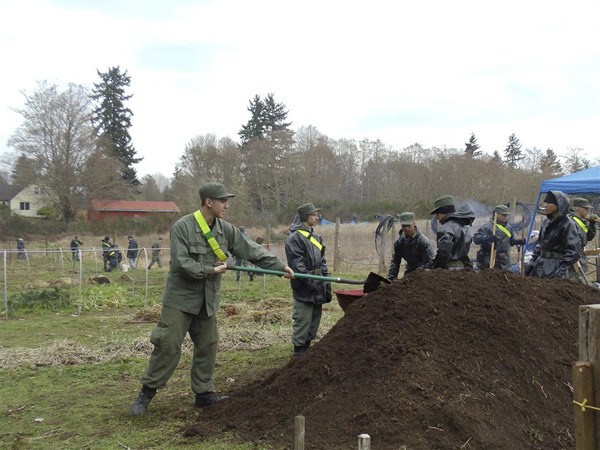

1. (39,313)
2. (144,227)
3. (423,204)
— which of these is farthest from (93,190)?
(39,313)

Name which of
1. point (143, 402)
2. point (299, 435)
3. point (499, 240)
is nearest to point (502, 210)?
point (499, 240)

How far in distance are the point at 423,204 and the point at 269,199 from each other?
1491 cm

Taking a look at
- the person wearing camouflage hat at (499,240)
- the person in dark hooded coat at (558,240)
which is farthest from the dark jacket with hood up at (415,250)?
the person wearing camouflage hat at (499,240)

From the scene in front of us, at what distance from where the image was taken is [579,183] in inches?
482

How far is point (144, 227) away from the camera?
38406 mm

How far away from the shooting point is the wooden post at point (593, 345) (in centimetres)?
193

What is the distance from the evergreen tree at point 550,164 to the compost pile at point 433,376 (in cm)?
3631

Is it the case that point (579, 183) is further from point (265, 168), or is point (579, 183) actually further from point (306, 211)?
point (265, 168)

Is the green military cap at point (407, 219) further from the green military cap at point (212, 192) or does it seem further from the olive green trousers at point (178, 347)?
the olive green trousers at point (178, 347)

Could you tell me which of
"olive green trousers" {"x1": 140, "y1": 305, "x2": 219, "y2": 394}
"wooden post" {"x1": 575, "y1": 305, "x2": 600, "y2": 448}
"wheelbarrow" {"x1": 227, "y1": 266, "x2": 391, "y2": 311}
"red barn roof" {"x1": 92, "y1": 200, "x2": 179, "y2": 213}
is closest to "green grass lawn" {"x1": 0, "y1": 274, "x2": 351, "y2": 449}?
"olive green trousers" {"x1": 140, "y1": 305, "x2": 219, "y2": 394}

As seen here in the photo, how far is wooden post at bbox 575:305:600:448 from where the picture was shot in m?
1.93

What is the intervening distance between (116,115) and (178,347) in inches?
1960

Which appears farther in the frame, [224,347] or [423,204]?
[423,204]

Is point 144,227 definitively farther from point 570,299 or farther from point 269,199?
point 570,299
